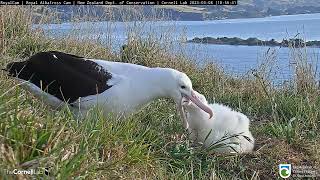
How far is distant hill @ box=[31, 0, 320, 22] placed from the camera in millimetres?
7883

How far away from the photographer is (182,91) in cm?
387

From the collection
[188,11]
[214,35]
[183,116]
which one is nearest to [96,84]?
[183,116]

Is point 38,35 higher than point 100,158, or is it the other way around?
point 38,35

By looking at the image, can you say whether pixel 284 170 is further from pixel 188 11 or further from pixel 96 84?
pixel 188 11

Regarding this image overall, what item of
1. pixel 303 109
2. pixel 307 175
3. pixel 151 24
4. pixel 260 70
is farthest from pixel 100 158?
pixel 151 24

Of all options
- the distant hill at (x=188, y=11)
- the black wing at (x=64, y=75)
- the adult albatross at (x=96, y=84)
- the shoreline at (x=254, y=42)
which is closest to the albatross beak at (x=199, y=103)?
the adult albatross at (x=96, y=84)

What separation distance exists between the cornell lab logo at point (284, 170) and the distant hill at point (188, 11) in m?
4.45

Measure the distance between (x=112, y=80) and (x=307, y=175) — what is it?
4.63 feet

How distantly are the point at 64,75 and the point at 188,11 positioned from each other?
5.29m

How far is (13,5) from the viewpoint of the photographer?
22.8 ft

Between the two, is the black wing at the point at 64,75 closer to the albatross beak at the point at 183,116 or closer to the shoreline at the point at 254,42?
the albatross beak at the point at 183,116

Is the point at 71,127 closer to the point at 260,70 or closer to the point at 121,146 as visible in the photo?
the point at 121,146

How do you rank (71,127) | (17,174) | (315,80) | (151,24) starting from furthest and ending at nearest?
(151,24)
(315,80)
(71,127)
(17,174)

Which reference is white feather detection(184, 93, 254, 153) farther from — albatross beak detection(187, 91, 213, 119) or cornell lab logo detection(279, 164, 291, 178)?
cornell lab logo detection(279, 164, 291, 178)
